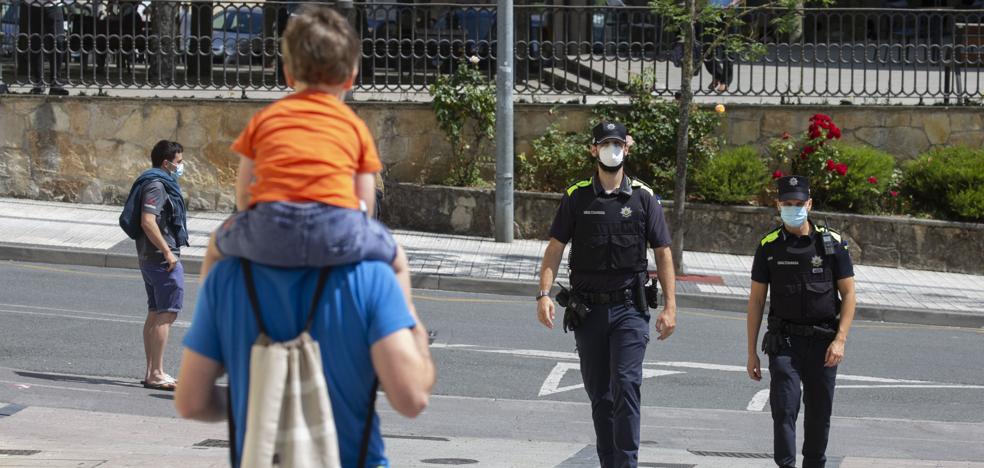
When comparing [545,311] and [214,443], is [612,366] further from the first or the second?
[214,443]

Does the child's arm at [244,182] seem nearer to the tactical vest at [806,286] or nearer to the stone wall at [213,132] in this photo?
the tactical vest at [806,286]

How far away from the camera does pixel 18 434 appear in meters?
7.59

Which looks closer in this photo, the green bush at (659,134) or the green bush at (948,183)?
the green bush at (948,183)

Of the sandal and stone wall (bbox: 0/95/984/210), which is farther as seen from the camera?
stone wall (bbox: 0/95/984/210)

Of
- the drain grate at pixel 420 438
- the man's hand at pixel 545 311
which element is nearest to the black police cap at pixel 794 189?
the man's hand at pixel 545 311

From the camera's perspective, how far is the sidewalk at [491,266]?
14.2 metres

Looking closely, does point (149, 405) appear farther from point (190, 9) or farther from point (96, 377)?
point (190, 9)

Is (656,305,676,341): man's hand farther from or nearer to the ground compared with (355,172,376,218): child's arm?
nearer to the ground

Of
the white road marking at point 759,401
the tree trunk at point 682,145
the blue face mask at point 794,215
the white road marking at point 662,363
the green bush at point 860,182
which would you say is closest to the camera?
the blue face mask at point 794,215

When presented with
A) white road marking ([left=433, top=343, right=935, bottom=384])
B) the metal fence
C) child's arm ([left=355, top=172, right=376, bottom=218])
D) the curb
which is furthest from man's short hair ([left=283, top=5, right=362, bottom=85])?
the metal fence

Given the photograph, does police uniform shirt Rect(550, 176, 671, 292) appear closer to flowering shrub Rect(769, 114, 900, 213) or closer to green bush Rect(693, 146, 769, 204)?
green bush Rect(693, 146, 769, 204)

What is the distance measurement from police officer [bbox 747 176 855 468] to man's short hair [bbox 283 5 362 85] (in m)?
4.24

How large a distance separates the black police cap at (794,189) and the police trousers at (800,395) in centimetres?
75

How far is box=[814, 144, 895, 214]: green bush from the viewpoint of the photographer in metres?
17.1
